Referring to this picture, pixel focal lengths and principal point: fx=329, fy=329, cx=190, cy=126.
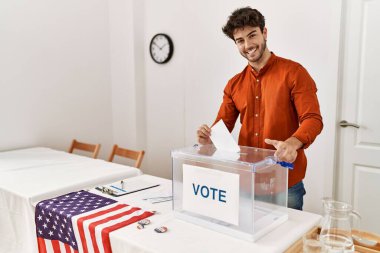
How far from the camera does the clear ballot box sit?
1.10m

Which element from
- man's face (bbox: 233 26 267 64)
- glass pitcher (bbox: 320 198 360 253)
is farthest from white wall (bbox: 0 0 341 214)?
glass pitcher (bbox: 320 198 360 253)

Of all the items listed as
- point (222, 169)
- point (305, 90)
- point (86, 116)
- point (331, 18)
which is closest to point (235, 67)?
point (331, 18)

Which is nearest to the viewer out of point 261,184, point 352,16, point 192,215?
point 261,184

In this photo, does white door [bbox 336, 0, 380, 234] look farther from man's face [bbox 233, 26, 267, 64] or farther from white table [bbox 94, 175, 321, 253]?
white table [bbox 94, 175, 321, 253]

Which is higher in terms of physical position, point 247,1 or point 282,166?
point 247,1

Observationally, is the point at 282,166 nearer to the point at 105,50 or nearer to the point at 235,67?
the point at 235,67

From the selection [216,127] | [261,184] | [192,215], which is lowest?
[192,215]

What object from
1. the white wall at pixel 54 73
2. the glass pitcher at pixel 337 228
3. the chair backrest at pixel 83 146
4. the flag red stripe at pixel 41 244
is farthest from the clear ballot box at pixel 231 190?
the white wall at pixel 54 73

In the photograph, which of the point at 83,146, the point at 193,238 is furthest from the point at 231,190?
the point at 83,146

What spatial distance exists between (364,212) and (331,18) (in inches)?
56.5

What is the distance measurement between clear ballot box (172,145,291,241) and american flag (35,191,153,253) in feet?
0.79

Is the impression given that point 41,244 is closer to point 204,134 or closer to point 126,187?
point 126,187

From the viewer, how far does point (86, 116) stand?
348 cm

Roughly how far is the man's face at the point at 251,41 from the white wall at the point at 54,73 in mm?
2123
